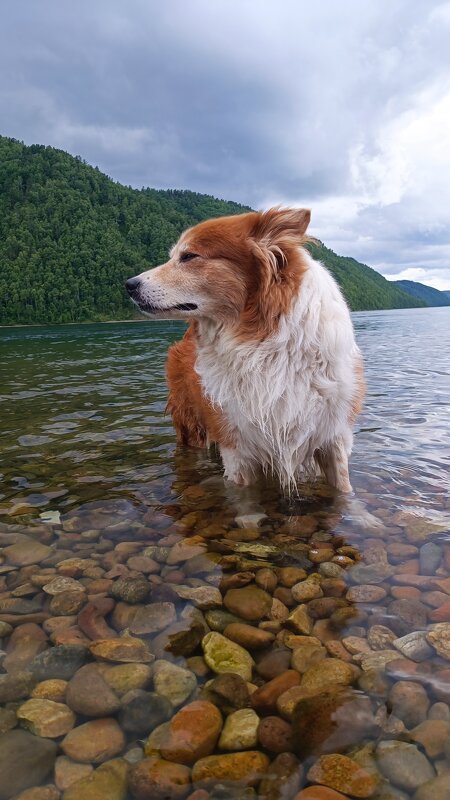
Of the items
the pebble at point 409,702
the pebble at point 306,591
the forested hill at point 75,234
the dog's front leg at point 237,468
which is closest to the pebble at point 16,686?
the pebble at point 306,591

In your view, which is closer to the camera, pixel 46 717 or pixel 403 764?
pixel 403 764

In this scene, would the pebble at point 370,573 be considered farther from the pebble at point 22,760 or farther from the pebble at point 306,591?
the pebble at point 22,760

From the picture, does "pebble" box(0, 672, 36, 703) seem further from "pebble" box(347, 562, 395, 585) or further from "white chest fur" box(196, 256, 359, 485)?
"white chest fur" box(196, 256, 359, 485)

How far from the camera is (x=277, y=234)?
371 centimetres

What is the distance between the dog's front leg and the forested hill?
6912 cm

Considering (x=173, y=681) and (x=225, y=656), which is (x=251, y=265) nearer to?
(x=225, y=656)

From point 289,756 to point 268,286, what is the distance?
2836mm

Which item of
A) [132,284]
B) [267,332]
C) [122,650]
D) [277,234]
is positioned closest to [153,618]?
[122,650]

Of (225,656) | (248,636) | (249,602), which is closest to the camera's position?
(225,656)

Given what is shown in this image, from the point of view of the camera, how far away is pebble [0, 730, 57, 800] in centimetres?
158

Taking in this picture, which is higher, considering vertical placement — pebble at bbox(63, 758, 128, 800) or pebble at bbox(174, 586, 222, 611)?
pebble at bbox(174, 586, 222, 611)

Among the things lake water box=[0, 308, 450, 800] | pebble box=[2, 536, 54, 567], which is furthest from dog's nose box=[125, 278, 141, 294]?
pebble box=[2, 536, 54, 567]

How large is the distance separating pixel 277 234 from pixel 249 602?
264 centimetres

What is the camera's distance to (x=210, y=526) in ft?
12.0
